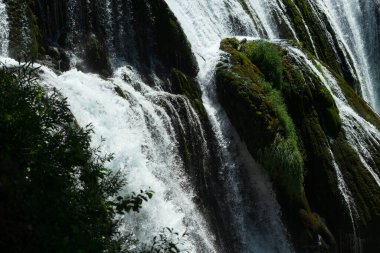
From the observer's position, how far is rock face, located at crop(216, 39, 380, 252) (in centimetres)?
1423

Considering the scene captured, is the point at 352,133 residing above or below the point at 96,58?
below

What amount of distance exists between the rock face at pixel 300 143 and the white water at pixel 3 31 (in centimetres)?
541

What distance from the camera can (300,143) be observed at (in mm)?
15578

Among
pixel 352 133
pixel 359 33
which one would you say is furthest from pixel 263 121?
pixel 359 33

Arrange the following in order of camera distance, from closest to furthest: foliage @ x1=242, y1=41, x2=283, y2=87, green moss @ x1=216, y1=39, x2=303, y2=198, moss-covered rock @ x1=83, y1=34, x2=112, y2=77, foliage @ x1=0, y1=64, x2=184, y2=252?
foliage @ x1=0, y1=64, x2=184, y2=252
green moss @ x1=216, y1=39, x2=303, y2=198
moss-covered rock @ x1=83, y1=34, x2=112, y2=77
foliage @ x1=242, y1=41, x2=283, y2=87

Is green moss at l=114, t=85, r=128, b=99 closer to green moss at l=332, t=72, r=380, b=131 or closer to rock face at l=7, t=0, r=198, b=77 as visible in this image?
rock face at l=7, t=0, r=198, b=77

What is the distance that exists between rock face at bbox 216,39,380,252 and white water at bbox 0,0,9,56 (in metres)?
5.41

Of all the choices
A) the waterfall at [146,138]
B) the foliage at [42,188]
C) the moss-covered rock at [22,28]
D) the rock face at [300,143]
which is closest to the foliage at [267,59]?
the rock face at [300,143]

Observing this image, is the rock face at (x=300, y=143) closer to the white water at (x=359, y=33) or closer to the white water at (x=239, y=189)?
the white water at (x=239, y=189)

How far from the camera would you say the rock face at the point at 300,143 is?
14.2 meters

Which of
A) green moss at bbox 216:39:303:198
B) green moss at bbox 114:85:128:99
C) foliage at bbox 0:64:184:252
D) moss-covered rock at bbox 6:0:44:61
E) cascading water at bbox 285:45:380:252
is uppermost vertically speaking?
moss-covered rock at bbox 6:0:44:61

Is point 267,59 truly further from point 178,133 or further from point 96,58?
point 96,58

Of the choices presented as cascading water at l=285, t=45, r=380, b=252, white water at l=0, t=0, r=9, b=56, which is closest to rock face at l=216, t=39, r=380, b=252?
cascading water at l=285, t=45, r=380, b=252

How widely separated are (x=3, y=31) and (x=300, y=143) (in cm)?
783
